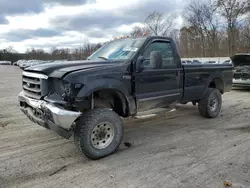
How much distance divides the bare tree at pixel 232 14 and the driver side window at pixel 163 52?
30167mm

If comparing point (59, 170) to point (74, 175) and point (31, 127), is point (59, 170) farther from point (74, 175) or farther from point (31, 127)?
point (31, 127)

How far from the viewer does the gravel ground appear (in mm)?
3049

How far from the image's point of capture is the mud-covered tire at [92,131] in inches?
138

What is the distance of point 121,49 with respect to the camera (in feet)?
15.1

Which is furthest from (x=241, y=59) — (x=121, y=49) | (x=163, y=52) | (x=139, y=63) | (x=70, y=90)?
(x=70, y=90)

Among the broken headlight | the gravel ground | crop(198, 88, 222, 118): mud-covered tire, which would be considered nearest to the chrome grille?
the broken headlight

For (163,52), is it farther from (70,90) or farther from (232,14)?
(232,14)

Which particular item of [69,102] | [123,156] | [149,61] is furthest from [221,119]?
[69,102]

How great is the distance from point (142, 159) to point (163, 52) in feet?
7.39

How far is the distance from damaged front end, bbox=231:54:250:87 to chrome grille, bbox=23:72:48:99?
9546 millimetres

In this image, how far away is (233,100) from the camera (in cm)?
869

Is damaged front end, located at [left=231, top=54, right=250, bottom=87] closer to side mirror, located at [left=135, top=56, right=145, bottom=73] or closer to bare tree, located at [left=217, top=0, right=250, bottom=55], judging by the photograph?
side mirror, located at [left=135, top=56, right=145, bottom=73]

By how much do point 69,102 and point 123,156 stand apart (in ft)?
4.09

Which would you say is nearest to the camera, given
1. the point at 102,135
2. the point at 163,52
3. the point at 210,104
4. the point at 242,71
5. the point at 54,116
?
the point at 54,116
